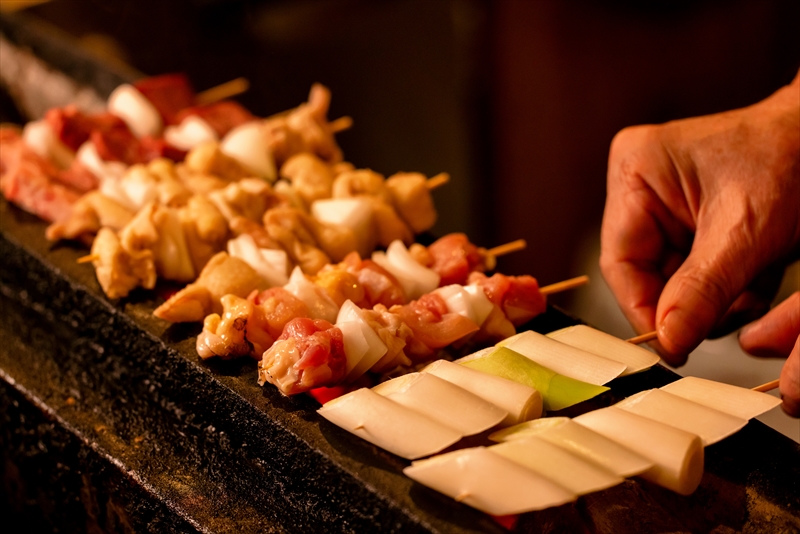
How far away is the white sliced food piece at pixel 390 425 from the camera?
5.85 feet

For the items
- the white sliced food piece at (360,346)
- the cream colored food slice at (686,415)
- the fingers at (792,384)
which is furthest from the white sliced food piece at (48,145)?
the fingers at (792,384)

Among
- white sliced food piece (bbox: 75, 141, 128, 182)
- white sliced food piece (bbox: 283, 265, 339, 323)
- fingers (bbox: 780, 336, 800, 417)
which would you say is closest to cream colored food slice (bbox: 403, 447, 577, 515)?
white sliced food piece (bbox: 283, 265, 339, 323)

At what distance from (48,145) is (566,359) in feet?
8.64

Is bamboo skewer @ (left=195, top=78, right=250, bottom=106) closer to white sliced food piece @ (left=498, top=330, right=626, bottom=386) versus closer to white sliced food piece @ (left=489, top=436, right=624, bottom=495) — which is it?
white sliced food piece @ (left=498, top=330, right=626, bottom=386)

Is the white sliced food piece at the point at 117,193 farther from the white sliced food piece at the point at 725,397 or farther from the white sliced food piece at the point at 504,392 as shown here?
the white sliced food piece at the point at 725,397

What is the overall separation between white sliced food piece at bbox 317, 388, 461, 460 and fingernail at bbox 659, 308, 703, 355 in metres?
0.90

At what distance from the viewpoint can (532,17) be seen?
5793 mm

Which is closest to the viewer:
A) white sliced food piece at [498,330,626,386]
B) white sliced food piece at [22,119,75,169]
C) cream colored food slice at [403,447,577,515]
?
cream colored food slice at [403,447,577,515]

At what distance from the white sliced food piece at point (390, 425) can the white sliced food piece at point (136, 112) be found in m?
2.40

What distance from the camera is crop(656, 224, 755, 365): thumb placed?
2324mm

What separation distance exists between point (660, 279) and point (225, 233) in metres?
1.57

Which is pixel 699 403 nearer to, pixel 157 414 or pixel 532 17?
pixel 157 414

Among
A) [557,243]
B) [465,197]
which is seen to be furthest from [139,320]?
[557,243]

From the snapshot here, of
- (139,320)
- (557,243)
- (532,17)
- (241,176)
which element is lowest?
(557,243)
